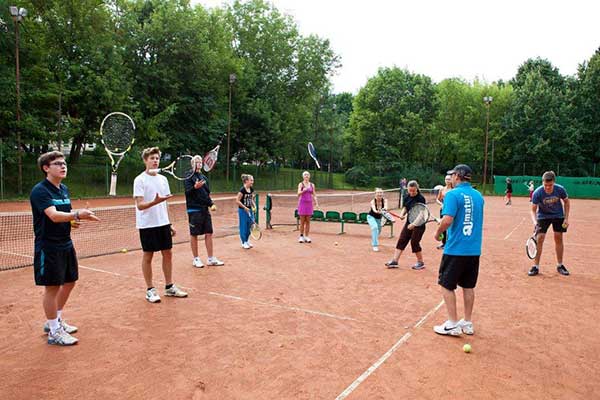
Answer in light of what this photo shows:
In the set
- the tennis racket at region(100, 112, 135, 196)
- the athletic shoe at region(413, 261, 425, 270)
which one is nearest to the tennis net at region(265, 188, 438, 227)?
the tennis racket at region(100, 112, 135, 196)

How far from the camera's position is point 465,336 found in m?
5.30

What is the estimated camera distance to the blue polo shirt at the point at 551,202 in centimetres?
836

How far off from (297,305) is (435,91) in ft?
165

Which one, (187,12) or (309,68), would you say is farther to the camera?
(309,68)

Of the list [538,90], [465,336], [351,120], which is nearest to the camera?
[465,336]

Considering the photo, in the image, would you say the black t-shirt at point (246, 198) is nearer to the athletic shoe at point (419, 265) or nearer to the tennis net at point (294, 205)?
the athletic shoe at point (419, 265)

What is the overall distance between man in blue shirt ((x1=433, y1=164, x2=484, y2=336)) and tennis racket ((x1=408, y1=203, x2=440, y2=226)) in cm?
294

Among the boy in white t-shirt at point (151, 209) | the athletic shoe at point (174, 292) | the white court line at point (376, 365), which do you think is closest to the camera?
the white court line at point (376, 365)

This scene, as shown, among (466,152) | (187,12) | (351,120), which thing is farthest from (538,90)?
(187,12)

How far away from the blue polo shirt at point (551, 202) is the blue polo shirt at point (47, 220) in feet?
26.0

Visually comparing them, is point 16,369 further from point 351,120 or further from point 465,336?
point 351,120

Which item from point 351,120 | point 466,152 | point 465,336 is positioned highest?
point 351,120

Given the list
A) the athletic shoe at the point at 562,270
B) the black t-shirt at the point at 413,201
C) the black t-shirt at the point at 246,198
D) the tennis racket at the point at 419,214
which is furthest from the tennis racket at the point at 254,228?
the athletic shoe at the point at 562,270

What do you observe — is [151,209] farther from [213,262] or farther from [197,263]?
[213,262]
